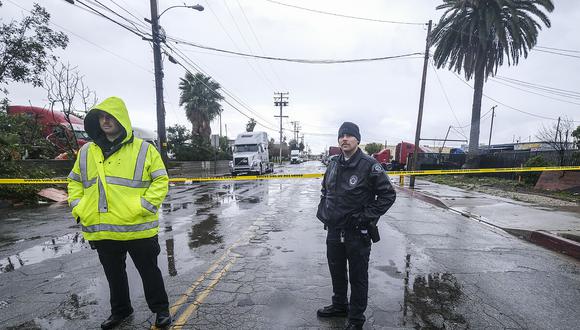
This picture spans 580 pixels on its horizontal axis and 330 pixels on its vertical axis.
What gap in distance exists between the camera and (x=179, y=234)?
22.0 feet

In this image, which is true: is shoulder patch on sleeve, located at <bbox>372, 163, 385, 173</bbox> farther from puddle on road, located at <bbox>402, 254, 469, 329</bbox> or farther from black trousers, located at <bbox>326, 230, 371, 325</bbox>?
puddle on road, located at <bbox>402, 254, 469, 329</bbox>

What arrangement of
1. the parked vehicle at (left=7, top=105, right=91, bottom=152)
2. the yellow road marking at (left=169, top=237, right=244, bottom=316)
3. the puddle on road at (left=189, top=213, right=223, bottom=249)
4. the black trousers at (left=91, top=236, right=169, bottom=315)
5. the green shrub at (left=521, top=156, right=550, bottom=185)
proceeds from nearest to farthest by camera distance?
the black trousers at (left=91, top=236, right=169, bottom=315) → the yellow road marking at (left=169, top=237, right=244, bottom=316) → the puddle on road at (left=189, top=213, right=223, bottom=249) → the green shrub at (left=521, top=156, right=550, bottom=185) → the parked vehicle at (left=7, top=105, right=91, bottom=152)

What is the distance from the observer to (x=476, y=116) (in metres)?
24.9

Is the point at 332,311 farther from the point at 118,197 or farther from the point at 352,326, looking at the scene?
the point at 118,197

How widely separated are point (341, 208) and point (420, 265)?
270cm

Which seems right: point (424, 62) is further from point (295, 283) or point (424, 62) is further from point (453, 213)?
point (295, 283)

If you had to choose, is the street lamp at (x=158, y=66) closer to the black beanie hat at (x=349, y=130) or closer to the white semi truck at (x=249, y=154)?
the white semi truck at (x=249, y=154)

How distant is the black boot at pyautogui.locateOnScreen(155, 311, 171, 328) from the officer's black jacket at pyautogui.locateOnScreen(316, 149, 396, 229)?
71.4 inches

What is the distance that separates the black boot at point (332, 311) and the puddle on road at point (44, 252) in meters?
4.72

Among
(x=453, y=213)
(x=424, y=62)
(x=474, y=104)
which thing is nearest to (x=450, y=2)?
(x=474, y=104)

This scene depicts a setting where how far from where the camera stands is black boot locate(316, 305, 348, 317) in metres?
3.30

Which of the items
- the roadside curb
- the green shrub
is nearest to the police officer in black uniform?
the roadside curb

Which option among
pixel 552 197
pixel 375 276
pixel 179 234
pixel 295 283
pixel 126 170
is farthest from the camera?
pixel 552 197

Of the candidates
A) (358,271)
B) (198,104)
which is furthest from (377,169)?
(198,104)
